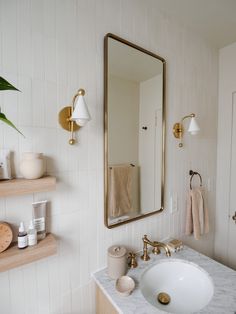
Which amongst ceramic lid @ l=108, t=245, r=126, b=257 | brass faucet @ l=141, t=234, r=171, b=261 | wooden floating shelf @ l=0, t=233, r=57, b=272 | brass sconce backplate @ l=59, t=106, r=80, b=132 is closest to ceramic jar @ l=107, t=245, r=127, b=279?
ceramic lid @ l=108, t=245, r=126, b=257

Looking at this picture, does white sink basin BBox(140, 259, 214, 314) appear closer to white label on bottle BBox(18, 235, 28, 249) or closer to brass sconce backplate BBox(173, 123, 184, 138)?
white label on bottle BBox(18, 235, 28, 249)

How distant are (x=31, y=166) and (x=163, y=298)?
0.99 m

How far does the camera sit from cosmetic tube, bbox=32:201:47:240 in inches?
32.4

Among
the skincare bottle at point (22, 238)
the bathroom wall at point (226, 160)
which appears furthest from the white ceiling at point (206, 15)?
the skincare bottle at point (22, 238)

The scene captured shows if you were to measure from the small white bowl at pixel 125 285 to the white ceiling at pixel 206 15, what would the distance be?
1.71 meters

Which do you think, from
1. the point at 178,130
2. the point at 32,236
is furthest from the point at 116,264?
the point at 178,130

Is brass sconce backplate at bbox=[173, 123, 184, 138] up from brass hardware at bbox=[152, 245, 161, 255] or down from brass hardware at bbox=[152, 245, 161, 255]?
up

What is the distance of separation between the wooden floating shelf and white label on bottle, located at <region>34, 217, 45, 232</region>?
5 cm

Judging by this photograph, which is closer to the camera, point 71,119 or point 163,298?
point 71,119

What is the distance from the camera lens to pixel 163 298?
3.30 feet

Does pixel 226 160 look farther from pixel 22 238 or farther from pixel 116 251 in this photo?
pixel 22 238

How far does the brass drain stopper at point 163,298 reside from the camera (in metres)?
0.99

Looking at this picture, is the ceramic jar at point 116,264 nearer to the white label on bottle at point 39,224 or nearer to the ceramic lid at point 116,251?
the ceramic lid at point 116,251

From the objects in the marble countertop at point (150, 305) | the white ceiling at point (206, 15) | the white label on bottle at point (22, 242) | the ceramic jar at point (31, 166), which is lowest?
the marble countertop at point (150, 305)
